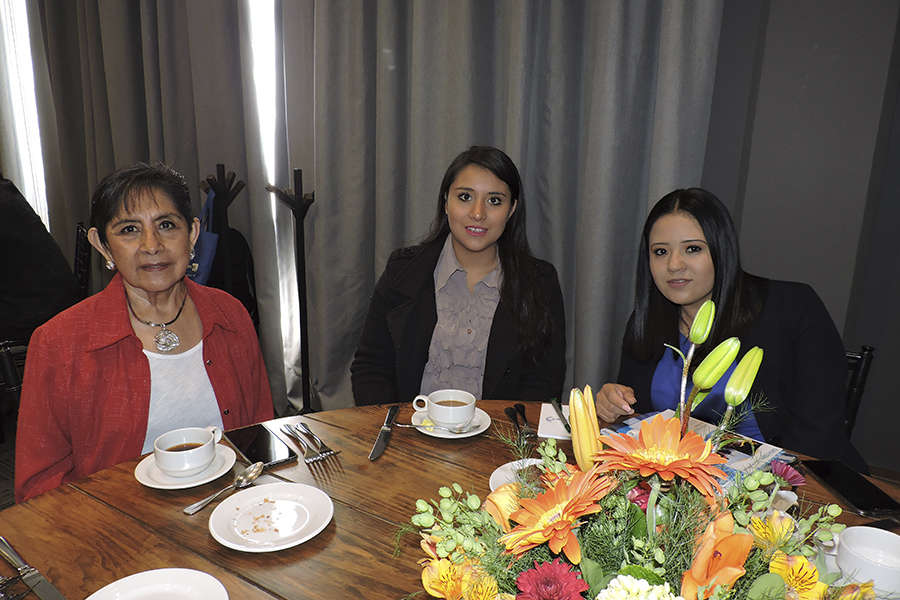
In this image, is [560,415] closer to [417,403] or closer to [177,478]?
[417,403]

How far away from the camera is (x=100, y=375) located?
1.34 meters

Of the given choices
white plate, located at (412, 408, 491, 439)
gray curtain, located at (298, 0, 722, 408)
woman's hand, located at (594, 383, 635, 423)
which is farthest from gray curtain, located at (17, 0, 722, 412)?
white plate, located at (412, 408, 491, 439)

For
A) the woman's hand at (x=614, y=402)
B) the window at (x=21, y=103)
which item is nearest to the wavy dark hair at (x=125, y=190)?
the woman's hand at (x=614, y=402)

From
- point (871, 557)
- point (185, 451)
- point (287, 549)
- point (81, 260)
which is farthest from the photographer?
point (81, 260)

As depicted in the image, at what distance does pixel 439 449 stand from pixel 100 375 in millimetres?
816

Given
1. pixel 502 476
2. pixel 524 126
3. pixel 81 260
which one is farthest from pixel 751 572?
pixel 81 260

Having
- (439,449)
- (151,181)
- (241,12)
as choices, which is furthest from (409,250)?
(241,12)

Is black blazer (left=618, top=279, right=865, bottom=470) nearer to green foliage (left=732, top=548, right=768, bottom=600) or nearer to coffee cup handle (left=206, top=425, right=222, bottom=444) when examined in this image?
green foliage (left=732, top=548, right=768, bottom=600)

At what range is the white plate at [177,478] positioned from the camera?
1001mm

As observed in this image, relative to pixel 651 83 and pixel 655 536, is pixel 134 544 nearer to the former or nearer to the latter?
pixel 655 536

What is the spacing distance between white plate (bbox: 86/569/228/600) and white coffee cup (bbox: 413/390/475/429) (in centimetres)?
55

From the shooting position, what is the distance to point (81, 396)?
4.32ft

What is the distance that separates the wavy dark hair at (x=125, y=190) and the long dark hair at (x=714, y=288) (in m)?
1.32

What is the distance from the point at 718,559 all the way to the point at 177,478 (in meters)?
0.90
